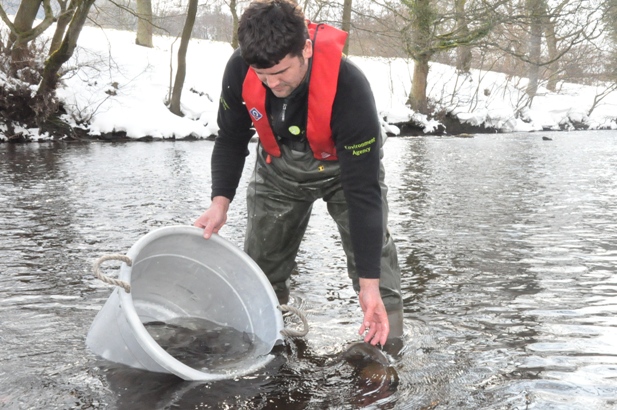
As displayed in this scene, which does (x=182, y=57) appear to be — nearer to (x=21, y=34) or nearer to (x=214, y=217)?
(x=21, y=34)

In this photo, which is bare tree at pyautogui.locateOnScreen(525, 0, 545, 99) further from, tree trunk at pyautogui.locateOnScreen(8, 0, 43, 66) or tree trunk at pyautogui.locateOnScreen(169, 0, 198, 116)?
tree trunk at pyautogui.locateOnScreen(8, 0, 43, 66)

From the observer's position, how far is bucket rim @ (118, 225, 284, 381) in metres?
2.69

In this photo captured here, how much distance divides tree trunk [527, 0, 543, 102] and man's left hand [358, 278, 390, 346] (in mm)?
19426

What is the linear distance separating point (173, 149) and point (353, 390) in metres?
13.7

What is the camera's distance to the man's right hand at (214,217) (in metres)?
3.34

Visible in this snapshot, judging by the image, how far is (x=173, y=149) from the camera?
53.2 ft

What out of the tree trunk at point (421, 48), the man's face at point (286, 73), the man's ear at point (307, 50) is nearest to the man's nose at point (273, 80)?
the man's face at point (286, 73)

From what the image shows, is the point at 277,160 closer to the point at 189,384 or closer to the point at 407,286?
the point at 189,384

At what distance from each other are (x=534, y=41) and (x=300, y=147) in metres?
27.9

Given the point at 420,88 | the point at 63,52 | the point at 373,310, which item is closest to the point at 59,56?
the point at 63,52

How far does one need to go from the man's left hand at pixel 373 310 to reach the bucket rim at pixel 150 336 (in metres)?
0.46

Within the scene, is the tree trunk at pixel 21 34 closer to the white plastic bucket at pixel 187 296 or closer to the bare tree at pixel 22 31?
the bare tree at pixel 22 31

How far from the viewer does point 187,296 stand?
380 cm

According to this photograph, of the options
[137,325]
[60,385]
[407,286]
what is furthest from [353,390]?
[407,286]
